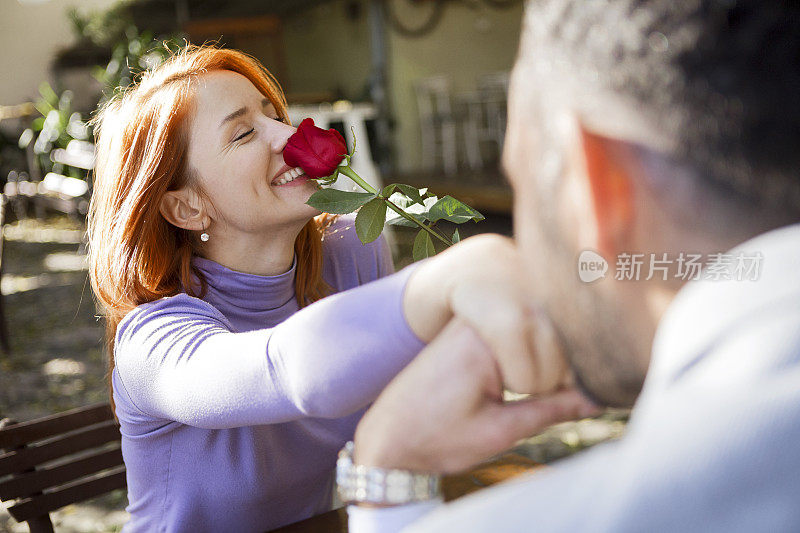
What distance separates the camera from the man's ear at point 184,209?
3.74 ft

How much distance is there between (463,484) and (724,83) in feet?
3.21

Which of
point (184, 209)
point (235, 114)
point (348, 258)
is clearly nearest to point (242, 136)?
point (235, 114)

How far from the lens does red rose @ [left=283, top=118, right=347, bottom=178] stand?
99 centimetres

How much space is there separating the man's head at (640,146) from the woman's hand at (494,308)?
24 millimetres

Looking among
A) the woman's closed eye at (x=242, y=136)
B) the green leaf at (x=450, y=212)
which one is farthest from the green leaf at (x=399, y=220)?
the woman's closed eye at (x=242, y=136)

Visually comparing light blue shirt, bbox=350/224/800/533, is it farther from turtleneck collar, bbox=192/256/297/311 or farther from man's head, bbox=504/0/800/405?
turtleneck collar, bbox=192/256/297/311

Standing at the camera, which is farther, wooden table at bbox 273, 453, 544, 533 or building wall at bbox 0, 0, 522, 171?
building wall at bbox 0, 0, 522, 171

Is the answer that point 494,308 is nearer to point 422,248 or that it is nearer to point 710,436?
point 710,436

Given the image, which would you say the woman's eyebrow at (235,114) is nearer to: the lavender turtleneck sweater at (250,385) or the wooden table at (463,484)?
the lavender turtleneck sweater at (250,385)

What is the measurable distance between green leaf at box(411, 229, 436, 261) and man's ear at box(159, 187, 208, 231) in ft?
1.32

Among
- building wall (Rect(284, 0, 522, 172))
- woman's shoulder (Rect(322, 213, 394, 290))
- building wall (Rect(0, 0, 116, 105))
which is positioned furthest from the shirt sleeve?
building wall (Rect(0, 0, 116, 105))

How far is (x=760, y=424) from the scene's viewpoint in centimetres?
36

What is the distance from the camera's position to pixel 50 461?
1618mm

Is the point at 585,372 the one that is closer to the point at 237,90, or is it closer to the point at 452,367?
the point at 452,367
